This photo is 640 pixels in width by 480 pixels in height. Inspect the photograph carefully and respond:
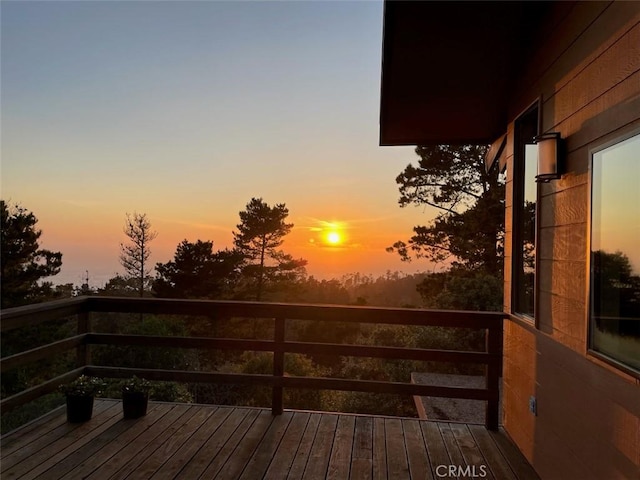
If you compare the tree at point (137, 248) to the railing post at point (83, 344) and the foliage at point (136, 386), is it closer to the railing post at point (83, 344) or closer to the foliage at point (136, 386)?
the railing post at point (83, 344)

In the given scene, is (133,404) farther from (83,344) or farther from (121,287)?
(121,287)

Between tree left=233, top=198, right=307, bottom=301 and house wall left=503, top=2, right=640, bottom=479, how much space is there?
961 centimetres

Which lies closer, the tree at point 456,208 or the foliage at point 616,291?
the foliage at point 616,291

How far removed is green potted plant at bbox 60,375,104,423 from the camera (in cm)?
288

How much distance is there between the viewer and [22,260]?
9.72m

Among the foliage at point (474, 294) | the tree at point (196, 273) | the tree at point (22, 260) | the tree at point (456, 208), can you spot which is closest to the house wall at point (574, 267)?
the foliage at point (474, 294)

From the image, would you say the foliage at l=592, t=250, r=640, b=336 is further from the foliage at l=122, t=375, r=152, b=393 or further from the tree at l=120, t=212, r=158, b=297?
the tree at l=120, t=212, r=158, b=297

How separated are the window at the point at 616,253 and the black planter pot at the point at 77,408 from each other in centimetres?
330

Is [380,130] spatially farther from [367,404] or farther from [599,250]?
[367,404]

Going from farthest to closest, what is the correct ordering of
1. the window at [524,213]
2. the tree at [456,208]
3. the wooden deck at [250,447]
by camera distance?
1. the tree at [456,208]
2. the window at [524,213]
3. the wooden deck at [250,447]

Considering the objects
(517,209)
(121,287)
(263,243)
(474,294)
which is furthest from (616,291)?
(263,243)

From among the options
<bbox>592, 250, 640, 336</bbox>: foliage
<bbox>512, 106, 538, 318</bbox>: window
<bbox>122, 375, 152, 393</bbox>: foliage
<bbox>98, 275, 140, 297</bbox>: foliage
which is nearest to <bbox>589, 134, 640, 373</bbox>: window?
<bbox>592, 250, 640, 336</bbox>: foliage

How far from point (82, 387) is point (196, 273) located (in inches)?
337

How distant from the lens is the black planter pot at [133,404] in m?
2.98
